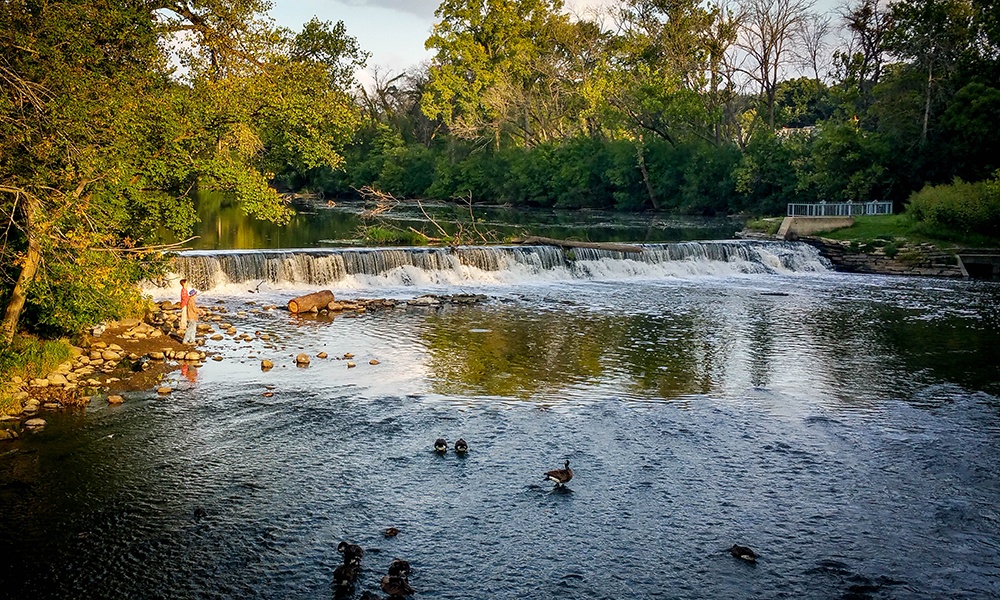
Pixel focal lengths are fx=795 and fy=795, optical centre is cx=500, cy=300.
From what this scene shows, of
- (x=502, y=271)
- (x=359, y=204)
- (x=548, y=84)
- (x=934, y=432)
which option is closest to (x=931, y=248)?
(x=502, y=271)

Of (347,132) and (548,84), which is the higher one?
(548,84)

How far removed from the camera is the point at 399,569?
791cm

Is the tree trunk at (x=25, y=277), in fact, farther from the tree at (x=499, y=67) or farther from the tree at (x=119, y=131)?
the tree at (x=499, y=67)

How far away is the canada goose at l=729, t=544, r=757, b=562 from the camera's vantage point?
841cm

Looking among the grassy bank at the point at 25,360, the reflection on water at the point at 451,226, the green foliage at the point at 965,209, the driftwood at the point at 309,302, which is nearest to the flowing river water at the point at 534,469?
the driftwood at the point at 309,302

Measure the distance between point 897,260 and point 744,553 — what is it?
91.5 ft

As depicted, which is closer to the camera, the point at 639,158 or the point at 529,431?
the point at 529,431

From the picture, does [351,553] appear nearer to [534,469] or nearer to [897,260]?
[534,469]

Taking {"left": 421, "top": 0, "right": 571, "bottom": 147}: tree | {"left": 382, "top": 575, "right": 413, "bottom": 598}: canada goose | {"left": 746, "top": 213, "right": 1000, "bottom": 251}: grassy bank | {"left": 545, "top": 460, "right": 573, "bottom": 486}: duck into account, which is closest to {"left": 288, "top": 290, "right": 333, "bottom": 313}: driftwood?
{"left": 545, "top": 460, "right": 573, "bottom": 486}: duck

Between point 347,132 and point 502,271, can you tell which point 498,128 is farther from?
point 347,132

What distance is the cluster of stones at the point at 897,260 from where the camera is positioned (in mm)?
31203

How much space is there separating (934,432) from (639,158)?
47563 mm

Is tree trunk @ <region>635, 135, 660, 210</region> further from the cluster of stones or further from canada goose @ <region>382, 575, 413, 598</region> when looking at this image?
canada goose @ <region>382, 575, 413, 598</region>

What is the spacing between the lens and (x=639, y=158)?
191 ft
